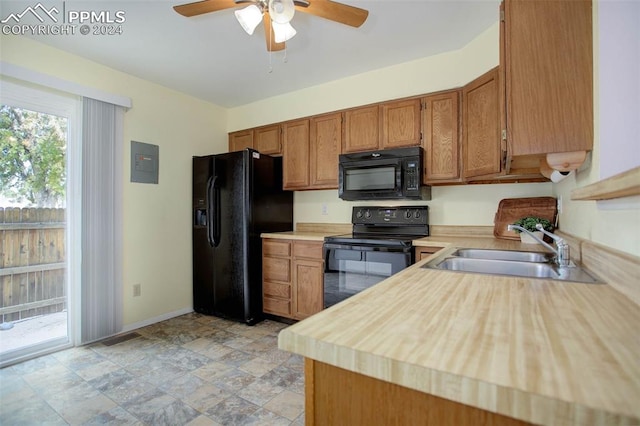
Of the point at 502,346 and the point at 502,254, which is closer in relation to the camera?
the point at 502,346

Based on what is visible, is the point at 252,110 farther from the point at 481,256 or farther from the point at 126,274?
the point at 481,256

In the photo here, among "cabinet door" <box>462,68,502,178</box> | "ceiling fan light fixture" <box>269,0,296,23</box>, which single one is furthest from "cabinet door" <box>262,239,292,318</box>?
"ceiling fan light fixture" <box>269,0,296,23</box>

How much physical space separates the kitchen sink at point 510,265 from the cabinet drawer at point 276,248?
1695 mm

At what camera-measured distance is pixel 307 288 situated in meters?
2.82

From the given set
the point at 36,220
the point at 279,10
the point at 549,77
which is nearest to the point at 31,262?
the point at 36,220

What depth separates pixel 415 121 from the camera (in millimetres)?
2566

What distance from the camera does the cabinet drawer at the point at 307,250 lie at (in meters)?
2.76

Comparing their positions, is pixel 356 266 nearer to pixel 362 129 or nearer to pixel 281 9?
pixel 362 129

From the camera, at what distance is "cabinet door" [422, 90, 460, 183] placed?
240cm

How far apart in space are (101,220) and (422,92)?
309 centimetres

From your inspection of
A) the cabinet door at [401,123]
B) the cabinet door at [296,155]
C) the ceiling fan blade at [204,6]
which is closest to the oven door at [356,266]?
the cabinet door at [296,155]

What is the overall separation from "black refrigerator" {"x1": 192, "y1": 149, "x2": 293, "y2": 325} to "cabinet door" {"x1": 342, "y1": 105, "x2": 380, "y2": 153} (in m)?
0.91

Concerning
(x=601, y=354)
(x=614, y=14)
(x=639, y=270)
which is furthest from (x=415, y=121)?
(x=601, y=354)

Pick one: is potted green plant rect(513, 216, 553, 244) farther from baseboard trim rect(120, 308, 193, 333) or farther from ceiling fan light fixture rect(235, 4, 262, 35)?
baseboard trim rect(120, 308, 193, 333)
